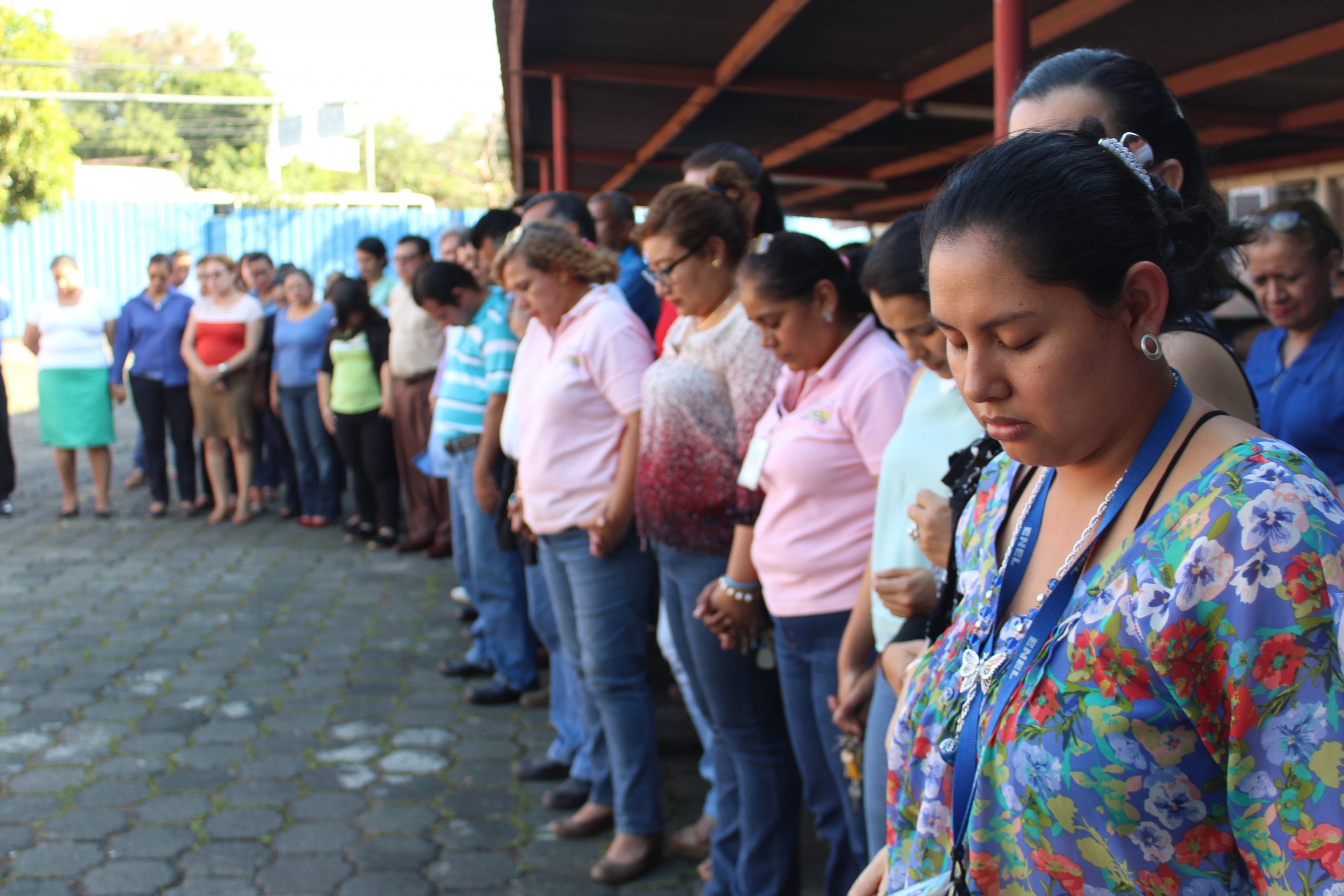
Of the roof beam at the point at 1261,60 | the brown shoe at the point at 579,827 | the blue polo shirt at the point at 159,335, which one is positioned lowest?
the brown shoe at the point at 579,827

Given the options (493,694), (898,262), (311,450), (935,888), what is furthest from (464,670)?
(935,888)

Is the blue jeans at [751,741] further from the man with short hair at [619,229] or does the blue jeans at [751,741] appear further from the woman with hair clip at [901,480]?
the man with short hair at [619,229]

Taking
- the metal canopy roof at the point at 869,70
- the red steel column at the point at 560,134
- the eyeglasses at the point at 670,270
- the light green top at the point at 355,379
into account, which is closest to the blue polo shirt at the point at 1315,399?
the metal canopy roof at the point at 869,70

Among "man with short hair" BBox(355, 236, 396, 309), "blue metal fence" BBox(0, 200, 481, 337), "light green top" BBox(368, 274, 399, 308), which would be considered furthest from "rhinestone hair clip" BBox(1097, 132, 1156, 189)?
"blue metal fence" BBox(0, 200, 481, 337)

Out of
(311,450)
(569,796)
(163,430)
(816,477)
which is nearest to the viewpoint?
(816,477)

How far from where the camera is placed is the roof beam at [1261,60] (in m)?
4.76

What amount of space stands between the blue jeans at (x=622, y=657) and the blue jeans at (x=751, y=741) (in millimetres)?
466

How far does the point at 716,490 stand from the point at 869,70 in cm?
421

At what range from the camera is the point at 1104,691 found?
1056mm

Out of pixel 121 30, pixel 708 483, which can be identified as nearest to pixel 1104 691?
pixel 708 483

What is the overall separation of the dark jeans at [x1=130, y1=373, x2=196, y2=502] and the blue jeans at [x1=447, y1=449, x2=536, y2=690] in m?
4.57

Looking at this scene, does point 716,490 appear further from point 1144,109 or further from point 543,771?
point 543,771

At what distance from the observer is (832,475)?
2.49 meters

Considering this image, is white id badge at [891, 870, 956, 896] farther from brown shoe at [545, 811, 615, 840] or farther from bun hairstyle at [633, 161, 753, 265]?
brown shoe at [545, 811, 615, 840]
